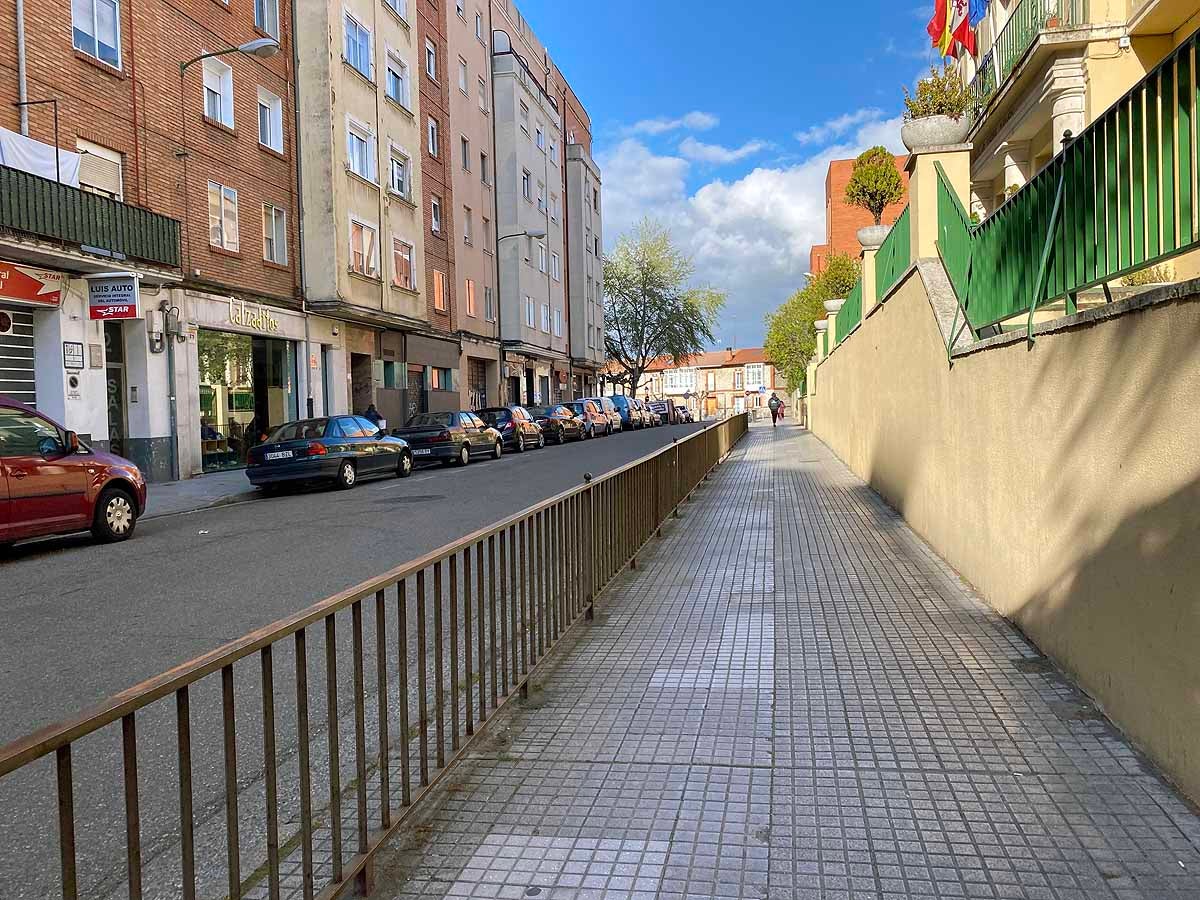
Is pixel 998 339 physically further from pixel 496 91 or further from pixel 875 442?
pixel 496 91

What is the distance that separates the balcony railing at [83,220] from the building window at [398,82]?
13372 mm

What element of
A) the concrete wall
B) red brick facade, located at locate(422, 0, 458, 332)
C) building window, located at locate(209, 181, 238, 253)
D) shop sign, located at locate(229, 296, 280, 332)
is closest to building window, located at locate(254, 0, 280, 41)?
building window, located at locate(209, 181, 238, 253)

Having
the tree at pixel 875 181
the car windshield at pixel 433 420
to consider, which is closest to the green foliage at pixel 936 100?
the tree at pixel 875 181

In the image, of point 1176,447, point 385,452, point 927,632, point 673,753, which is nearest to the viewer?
point 1176,447

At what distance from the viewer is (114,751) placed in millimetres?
4023

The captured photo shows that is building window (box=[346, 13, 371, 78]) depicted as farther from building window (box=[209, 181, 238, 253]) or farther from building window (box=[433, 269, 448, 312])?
building window (box=[433, 269, 448, 312])

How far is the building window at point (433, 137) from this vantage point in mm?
33438

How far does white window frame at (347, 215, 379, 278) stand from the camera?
2572 cm

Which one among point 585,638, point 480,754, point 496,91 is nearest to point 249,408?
point 585,638

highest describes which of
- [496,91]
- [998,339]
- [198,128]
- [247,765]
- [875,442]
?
[496,91]

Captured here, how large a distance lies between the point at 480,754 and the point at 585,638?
6.18ft

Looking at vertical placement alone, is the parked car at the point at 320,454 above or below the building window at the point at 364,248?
below

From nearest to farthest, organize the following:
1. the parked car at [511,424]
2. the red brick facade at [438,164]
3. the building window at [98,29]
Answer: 1. the building window at [98,29]
2. the parked car at [511,424]
3. the red brick facade at [438,164]

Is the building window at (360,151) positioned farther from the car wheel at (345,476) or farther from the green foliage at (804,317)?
the green foliage at (804,317)
